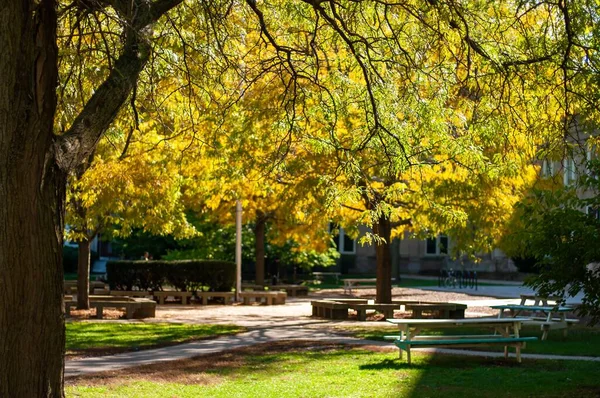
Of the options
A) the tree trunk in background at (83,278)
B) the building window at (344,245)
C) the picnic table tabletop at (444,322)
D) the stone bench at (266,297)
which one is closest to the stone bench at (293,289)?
the stone bench at (266,297)

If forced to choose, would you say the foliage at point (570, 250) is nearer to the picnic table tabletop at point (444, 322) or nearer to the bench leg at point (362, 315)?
the picnic table tabletop at point (444, 322)

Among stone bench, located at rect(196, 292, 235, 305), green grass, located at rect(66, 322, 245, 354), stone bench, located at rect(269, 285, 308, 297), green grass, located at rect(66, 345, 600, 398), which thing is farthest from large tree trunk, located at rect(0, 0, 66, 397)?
stone bench, located at rect(269, 285, 308, 297)

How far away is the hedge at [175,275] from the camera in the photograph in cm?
3142

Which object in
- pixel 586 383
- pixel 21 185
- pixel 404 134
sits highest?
pixel 404 134

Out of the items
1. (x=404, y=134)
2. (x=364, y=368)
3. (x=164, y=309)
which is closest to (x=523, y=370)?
(x=364, y=368)

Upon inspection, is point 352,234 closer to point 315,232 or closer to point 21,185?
point 315,232

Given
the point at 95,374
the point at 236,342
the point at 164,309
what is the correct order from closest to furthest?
the point at 95,374, the point at 236,342, the point at 164,309

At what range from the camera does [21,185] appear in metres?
7.75

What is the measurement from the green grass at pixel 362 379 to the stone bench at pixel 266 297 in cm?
1537

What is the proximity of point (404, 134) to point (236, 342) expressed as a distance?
6775 mm

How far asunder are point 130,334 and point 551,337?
877 centimetres

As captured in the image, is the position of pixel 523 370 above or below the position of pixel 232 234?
below

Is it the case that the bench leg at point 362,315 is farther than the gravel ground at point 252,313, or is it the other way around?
the bench leg at point 362,315

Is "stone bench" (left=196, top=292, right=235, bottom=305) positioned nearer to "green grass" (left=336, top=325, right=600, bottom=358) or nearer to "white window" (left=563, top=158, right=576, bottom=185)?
"green grass" (left=336, top=325, right=600, bottom=358)
